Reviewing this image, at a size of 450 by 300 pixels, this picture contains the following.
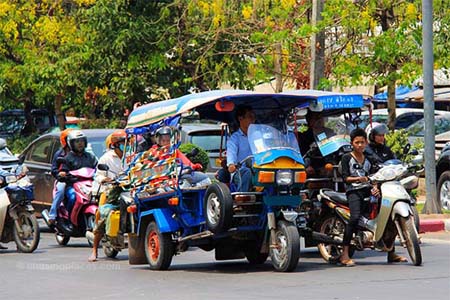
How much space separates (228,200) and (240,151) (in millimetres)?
981

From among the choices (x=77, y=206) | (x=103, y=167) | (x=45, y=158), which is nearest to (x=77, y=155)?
(x=77, y=206)

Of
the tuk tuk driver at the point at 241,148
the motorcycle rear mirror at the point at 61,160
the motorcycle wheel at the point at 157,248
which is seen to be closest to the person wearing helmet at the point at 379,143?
the tuk tuk driver at the point at 241,148

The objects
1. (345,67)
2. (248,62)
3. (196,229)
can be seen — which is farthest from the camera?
(248,62)

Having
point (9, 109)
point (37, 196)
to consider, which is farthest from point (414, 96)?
point (37, 196)

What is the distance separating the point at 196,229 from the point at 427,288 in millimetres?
3277

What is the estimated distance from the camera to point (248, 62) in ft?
88.2

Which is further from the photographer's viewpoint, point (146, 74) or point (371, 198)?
point (146, 74)

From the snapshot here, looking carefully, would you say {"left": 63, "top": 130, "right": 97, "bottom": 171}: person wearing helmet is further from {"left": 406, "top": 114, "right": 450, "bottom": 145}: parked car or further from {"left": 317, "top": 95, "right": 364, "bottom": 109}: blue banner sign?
{"left": 406, "top": 114, "right": 450, "bottom": 145}: parked car

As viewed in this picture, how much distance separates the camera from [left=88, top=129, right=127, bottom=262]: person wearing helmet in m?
14.9

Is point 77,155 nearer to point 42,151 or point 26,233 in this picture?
point 26,233

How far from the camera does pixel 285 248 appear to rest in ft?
40.7

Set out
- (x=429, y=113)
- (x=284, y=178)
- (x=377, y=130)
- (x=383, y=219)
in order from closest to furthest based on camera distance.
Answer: (x=284, y=178), (x=383, y=219), (x=377, y=130), (x=429, y=113)

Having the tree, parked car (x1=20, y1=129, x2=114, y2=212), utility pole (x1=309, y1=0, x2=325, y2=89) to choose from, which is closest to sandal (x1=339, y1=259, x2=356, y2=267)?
parked car (x1=20, y1=129, x2=114, y2=212)

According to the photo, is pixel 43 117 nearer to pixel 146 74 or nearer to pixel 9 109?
pixel 9 109
